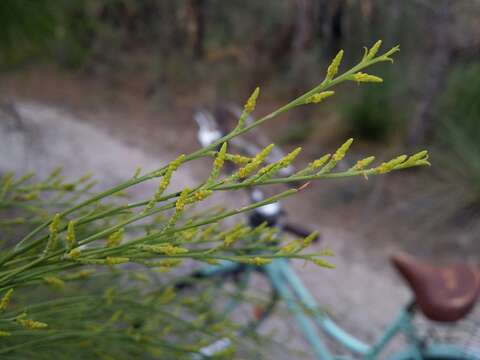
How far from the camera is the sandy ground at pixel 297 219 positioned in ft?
11.6

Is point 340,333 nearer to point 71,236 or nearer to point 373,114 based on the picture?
point 71,236

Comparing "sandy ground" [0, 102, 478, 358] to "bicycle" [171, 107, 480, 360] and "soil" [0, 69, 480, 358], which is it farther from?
"bicycle" [171, 107, 480, 360]

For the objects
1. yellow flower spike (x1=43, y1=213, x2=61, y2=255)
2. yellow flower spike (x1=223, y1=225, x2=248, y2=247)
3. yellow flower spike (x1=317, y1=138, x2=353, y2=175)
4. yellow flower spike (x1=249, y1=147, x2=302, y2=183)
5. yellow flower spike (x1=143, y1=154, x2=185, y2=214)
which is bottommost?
yellow flower spike (x1=317, y1=138, x2=353, y2=175)

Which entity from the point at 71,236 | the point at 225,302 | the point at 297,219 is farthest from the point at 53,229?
the point at 297,219

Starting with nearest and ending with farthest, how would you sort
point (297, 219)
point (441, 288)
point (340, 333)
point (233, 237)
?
point (233, 237) → point (441, 288) → point (340, 333) → point (297, 219)

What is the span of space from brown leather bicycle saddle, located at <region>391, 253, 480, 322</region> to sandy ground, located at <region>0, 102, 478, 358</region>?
1057 millimetres

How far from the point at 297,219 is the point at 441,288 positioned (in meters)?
2.95

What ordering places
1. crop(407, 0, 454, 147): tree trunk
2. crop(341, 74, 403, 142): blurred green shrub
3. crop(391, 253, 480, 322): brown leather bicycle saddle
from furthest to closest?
crop(341, 74, 403, 142): blurred green shrub, crop(407, 0, 454, 147): tree trunk, crop(391, 253, 480, 322): brown leather bicycle saddle

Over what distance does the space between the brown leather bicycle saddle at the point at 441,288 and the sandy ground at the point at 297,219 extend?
1.06 metres

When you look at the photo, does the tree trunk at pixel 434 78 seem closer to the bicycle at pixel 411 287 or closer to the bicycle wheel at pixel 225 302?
the bicycle wheel at pixel 225 302

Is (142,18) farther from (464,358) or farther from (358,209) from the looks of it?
(464,358)

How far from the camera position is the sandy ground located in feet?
11.6

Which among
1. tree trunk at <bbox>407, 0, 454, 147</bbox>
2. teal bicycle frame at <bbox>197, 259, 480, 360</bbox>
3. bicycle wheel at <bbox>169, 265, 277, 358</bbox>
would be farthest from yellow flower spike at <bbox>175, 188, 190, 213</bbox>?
tree trunk at <bbox>407, 0, 454, 147</bbox>

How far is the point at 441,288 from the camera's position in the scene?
1.77 m
